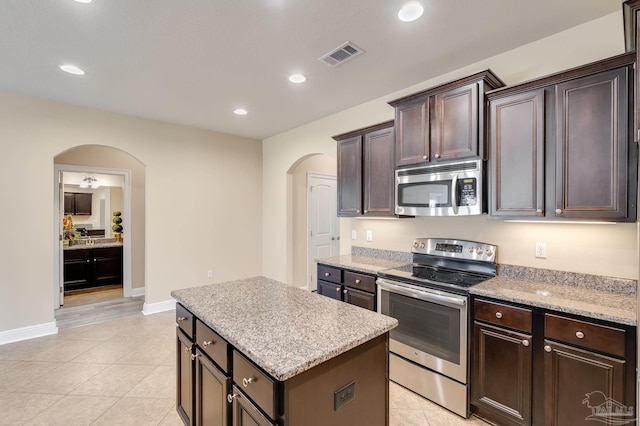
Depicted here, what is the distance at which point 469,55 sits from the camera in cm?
261

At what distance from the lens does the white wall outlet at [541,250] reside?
7.72 feet

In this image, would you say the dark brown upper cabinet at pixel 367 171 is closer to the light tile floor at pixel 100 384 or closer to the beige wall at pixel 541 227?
the beige wall at pixel 541 227

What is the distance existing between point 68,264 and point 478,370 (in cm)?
666

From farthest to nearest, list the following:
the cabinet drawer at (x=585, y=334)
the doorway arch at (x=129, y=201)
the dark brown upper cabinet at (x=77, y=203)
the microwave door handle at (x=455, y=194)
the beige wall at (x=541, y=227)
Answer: the dark brown upper cabinet at (x=77, y=203), the doorway arch at (x=129, y=201), the microwave door handle at (x=455, y=194), the beige wall at (x=541, y=227), the cabinet drawer at (x=585, y=334)

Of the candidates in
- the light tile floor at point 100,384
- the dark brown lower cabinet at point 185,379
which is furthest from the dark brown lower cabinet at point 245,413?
the light tile floor at point 100,384

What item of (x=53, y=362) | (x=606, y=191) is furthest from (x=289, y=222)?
(x=606, y=191)

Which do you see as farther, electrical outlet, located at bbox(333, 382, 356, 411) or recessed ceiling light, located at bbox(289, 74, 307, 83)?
recessed ceiling light, located at bbox(289, 74, 307, 83)

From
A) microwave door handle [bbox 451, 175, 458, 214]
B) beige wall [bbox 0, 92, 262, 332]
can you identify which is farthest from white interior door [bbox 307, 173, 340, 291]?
microwave door handle [bbox 451, 175, 458, 214]

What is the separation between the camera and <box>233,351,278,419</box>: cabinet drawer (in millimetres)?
1141

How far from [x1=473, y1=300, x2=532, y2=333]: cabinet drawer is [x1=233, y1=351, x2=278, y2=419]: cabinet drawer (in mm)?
1653

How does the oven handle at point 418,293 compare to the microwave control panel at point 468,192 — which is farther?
the microwave control panel at point 468,192

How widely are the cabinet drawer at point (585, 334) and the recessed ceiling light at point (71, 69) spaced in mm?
4339

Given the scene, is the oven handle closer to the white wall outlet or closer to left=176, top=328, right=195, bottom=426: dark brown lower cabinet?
the white wall outlet

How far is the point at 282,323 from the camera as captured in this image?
1.51 m
